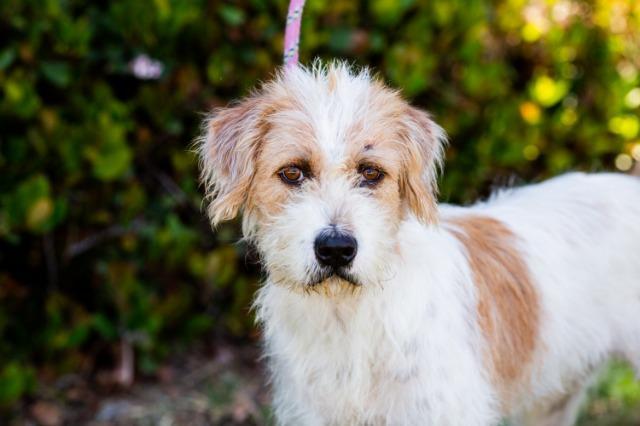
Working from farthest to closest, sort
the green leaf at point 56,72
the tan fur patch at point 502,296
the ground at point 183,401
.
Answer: the ground at point 183,401, the green leaf at point 56,72, the tan fur patch at point 502,296

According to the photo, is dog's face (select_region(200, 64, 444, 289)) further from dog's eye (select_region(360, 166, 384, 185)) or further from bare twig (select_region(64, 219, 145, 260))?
bare twig (select_region(64, 219, 145, 260))

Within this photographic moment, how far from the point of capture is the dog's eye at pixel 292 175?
116 inches

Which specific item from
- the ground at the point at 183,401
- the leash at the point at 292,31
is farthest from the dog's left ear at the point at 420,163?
the ground at the point at 183,401

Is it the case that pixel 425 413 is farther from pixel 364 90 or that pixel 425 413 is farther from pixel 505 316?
pixel 364 90

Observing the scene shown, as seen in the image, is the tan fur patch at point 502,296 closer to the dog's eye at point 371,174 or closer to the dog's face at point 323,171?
the dog's face at point 323,171

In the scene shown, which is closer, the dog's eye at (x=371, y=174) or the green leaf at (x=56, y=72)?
the dog's eye at (x=371, y=174)

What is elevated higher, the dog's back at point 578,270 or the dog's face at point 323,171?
the dog's face at point 323,171

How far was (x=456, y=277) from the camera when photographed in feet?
10.5

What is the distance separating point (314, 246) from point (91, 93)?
7.52 feet

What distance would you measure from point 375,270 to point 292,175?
434 mm

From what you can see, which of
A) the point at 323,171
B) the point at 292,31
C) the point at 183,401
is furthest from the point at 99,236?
the point at 323,171

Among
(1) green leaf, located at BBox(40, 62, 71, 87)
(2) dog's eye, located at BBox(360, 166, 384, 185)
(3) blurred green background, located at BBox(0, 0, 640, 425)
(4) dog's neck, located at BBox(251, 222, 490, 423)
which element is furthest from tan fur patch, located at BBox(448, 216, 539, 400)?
(1) green leaf, located at BBox(40, 62, 71, 87)

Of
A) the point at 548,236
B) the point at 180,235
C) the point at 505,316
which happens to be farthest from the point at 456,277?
the point at 180,235

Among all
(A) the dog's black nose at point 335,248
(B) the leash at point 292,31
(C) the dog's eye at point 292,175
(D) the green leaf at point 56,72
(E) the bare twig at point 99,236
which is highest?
(B) the leash at point 292,31
